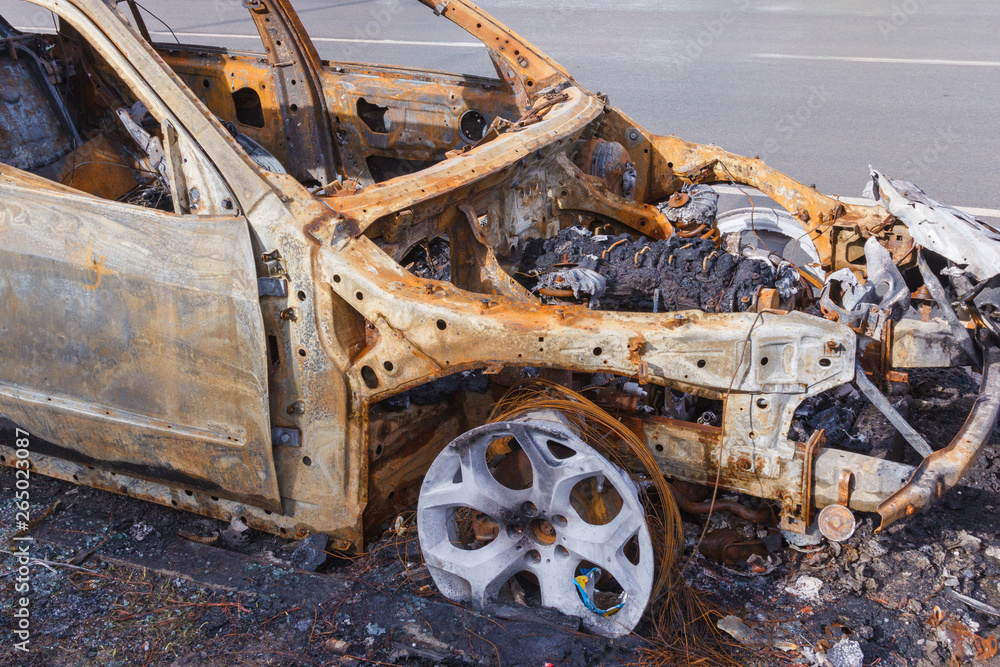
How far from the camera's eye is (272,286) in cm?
278

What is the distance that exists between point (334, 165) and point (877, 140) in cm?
504

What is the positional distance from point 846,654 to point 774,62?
26.6ft

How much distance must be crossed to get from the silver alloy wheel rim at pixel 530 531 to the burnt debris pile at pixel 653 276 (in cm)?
88

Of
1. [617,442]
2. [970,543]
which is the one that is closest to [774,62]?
[970,543]

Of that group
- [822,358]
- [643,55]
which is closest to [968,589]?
[822,358]

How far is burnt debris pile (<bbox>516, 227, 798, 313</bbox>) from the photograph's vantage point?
339 cm

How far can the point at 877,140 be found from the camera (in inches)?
293

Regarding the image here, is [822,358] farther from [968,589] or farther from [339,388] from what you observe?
[339,388]

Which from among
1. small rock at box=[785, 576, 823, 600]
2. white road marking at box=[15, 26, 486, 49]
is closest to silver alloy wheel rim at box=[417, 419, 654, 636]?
small rock at box=[785, 576, 823, 600]

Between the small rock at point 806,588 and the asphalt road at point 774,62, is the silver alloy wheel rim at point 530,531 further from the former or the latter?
the asphalt road at point 774,62

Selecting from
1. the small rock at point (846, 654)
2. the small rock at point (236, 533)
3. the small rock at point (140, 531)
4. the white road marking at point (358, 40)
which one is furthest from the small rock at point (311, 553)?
the white road marking at point (358, 40)

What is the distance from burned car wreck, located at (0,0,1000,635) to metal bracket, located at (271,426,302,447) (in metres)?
0.01

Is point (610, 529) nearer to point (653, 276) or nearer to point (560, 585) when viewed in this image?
point (560, 585)

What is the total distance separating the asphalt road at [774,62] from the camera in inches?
286
